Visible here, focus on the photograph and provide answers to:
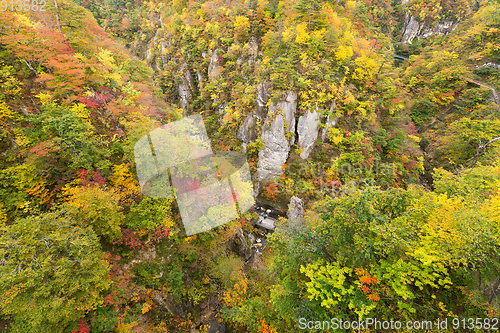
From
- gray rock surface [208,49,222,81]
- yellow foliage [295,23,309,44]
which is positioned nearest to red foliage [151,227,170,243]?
yellow foliage [295,23,309,44]

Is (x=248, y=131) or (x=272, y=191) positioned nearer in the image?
(x=272, y=191)

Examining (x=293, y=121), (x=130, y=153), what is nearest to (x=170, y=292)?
(x=130, y=153)

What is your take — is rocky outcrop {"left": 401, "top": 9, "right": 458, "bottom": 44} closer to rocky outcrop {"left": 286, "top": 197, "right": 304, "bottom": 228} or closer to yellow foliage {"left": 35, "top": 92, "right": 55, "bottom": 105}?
rocky outcrop {"left": 286, "top": 197, "right": 304, "bottom": 228}

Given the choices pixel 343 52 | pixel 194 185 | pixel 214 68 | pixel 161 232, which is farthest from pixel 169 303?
pixel 214 68

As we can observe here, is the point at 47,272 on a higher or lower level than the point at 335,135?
lower

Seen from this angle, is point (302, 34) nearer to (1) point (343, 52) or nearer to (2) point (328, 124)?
(1) point (343, 52)

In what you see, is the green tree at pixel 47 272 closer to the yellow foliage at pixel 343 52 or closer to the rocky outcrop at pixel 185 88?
the yellow foliage at pixel 343 52
